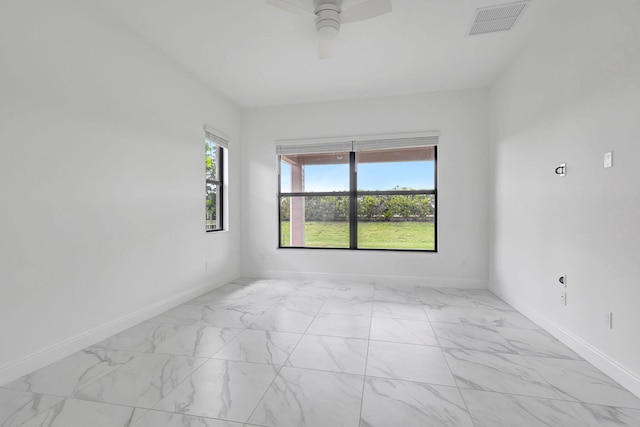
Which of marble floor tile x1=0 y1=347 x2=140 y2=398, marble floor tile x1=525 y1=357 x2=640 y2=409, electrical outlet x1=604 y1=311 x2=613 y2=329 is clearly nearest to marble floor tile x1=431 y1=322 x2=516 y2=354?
marble floor tile x1=525 y1=357 x2=640 y2=409

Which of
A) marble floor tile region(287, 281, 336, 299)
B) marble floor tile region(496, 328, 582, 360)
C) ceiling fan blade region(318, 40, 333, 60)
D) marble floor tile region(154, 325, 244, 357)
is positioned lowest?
marble floor tile region(496, 328, 582, 360)

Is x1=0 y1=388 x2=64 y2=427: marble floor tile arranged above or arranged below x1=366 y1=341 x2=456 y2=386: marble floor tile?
above

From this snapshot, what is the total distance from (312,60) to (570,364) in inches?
140

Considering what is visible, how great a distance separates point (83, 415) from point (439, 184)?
421 centimetres

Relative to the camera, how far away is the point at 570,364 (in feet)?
6.59

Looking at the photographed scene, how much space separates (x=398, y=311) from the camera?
3.10 metres

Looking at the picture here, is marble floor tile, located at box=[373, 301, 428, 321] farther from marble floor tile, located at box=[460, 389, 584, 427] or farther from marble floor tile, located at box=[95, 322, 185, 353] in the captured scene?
marble floor tile, located at box=[95, 322, 185, 353]

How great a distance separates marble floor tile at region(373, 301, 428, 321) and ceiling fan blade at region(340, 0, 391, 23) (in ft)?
8.84

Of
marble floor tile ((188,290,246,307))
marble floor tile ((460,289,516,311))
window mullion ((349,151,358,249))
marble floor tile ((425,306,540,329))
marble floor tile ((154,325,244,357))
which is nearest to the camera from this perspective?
marble floor tile ((154,325,244,357))

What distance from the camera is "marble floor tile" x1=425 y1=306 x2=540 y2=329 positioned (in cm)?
276

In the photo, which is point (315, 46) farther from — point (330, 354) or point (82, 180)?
point (330, 354)

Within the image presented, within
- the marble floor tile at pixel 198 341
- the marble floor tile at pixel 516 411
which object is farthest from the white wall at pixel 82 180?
the marble floor tile at pixel 516 411

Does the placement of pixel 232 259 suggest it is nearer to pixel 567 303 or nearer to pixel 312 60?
pixel 312 60

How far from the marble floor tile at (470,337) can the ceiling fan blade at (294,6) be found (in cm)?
281
